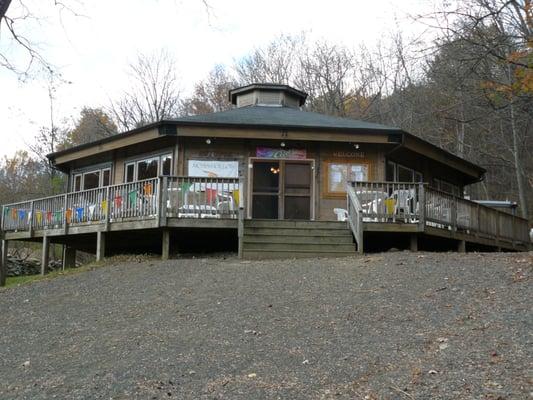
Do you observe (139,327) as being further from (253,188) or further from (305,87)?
(305,87)

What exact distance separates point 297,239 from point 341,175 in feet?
12.1

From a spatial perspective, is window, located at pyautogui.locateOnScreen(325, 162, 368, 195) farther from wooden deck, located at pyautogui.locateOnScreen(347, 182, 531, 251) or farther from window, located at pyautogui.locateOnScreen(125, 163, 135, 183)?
window, located at pyautogui.locateOnScreen(125, 163, 135, 183)

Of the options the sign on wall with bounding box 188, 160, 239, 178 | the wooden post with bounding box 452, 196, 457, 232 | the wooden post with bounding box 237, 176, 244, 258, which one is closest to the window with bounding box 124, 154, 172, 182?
the sign on wall with bounding box 188, 160, 239, 178

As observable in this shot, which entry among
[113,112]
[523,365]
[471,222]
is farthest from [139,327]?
[113,112]

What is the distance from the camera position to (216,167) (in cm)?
1622

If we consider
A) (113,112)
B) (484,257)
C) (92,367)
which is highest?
(113,112)

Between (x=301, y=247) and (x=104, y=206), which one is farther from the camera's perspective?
(x=104, y=206)

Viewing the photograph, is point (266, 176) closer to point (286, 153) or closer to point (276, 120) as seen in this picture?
point (286, 153)

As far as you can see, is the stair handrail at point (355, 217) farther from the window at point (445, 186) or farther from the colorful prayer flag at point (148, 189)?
the window at point (445, 186)

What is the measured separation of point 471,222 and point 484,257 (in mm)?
5288

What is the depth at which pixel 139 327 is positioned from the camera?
7.68m

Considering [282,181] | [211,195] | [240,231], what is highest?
[282,181]

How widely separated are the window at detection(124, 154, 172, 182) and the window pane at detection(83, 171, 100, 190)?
1719mm

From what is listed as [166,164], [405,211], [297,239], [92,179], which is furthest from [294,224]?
[92,179]
